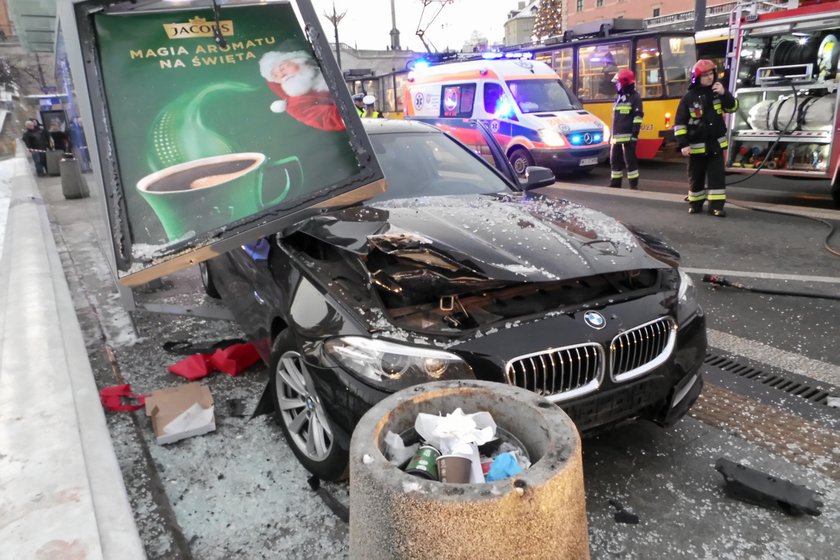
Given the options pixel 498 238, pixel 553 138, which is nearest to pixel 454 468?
pixel 498 238

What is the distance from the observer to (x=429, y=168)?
419 centimetres

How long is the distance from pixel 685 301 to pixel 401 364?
1489mm

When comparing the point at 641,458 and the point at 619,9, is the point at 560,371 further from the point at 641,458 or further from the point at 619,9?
the point at 619,9

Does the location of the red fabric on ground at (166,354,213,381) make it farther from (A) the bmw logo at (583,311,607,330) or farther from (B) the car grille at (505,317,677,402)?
(A) the bmw logo at (583,311,607,330)

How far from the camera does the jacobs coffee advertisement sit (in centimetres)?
329

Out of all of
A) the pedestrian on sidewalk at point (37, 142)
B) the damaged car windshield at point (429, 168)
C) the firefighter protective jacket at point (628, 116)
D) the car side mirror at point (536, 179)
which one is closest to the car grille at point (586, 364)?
the damaged car windshield at point (429, 168)

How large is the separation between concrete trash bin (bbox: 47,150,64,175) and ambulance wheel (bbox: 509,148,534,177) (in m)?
14.4

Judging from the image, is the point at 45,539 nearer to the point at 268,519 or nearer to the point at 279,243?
the point at 268,519

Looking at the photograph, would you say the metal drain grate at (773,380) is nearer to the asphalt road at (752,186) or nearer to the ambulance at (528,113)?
the asphalt road at (752,186)

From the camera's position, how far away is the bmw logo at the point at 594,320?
2.53 meters

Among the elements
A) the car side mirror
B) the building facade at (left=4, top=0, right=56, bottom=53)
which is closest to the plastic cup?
the car side mirror

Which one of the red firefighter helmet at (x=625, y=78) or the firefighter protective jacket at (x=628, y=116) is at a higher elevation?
the red firefighter helmet at (x=625, y=78)

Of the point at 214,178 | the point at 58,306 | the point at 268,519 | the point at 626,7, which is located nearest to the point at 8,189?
the point at 58,306

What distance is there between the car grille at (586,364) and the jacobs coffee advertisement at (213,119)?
67.2 inches
